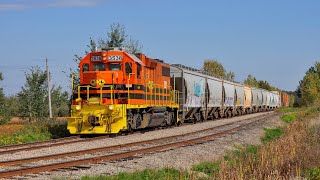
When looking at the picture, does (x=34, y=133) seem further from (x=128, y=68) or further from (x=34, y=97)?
(x=34, y=97)

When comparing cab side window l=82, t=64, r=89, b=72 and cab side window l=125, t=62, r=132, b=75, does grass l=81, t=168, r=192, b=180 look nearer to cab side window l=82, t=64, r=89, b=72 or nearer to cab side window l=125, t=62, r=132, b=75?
cab side window l=125, t=62, r=132, b=75

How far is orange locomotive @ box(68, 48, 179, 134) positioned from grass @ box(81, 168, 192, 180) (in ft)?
28.4

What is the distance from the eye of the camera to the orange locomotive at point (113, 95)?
19.3 metres

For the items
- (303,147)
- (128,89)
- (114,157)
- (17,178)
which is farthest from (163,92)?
(17,178)

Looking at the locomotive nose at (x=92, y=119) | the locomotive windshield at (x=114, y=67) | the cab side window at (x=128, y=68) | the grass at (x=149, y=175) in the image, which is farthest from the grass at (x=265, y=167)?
the locomotive windshield at (x=114, y=67)

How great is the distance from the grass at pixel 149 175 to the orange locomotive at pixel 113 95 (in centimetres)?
866

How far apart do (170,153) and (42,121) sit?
12.2 m

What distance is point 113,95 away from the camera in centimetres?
1973

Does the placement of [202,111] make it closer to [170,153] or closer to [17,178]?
[170,153]

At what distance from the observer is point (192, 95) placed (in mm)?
30328

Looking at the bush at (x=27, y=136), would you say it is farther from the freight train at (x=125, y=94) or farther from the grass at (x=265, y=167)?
the grass at (x=265, y=167)

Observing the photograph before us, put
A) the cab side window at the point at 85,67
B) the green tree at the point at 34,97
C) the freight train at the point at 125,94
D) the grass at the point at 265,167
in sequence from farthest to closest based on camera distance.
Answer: the green tree at the point at 34,97 < the cab side window at the point at 85,67 < the freight train at the point at 125,94 < the grass at the point at 265,167

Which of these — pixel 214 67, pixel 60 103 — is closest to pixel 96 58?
pixel 60 103

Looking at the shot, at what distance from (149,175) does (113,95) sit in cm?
984
